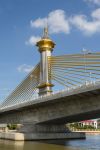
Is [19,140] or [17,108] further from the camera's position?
[17,108]

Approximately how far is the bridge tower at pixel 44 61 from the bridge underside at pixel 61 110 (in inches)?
142

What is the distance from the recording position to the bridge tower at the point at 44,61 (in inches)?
1945

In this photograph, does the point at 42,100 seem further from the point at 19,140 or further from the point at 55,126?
the point at 55,126

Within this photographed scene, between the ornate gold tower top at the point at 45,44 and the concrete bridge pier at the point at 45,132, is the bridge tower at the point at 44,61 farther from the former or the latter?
the concrete bridge pier at the point at 45,132

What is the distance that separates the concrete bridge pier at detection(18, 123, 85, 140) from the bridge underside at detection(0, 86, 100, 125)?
128cm

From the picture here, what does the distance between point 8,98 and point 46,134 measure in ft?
42.8

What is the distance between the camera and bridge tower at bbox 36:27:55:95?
162ft

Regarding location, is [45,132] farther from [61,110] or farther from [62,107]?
[62,107]

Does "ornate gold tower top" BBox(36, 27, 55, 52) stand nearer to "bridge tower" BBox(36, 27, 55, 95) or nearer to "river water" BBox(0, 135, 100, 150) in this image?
"bridge tower" BBox(36, 27, 55, 95)

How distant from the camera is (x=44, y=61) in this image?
51.2 metres

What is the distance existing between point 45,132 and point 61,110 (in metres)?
10.1

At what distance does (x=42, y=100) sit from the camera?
4353 cm

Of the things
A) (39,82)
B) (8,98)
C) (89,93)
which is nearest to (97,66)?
(89,93)

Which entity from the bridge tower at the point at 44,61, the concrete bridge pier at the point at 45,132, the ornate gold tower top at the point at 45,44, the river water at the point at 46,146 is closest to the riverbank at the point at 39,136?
the concrete bridge pier at the point at 45,132
